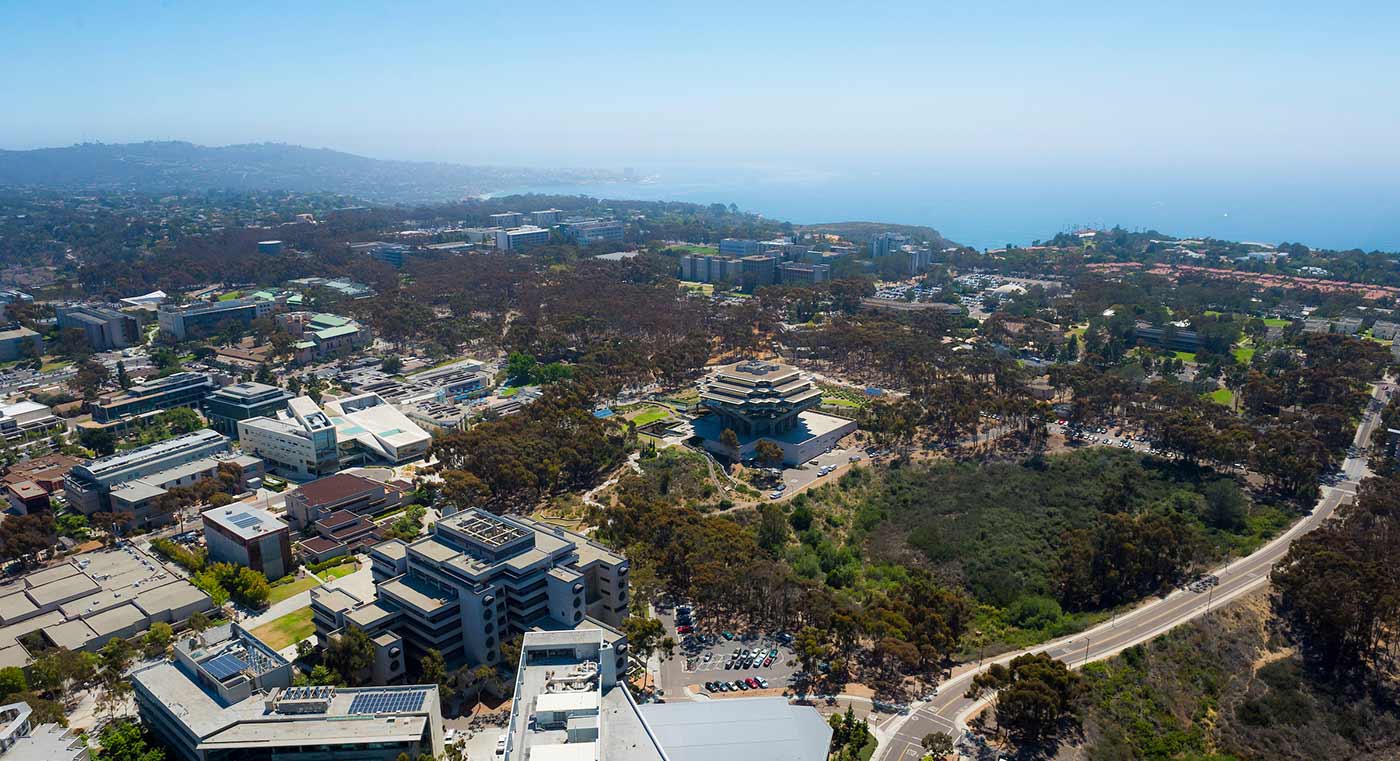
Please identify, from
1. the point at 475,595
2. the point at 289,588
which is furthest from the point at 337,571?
the point at 475,595

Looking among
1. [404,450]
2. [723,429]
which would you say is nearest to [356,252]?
[404,450]

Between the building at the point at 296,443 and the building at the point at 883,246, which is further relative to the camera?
the building at the point at 883,246

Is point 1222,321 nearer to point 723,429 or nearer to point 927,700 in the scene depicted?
point 723,429

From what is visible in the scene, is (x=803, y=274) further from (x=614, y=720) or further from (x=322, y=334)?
(x=614, y=720)

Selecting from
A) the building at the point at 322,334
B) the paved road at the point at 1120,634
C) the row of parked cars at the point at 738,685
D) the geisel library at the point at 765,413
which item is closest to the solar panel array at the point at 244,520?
the row of parked cars at the point at 738,685

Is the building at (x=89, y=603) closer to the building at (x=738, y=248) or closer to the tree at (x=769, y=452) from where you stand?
the tree at (x=769, y=452)

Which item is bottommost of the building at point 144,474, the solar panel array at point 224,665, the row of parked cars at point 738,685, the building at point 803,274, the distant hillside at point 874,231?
the row of parked cars at point 738,685
